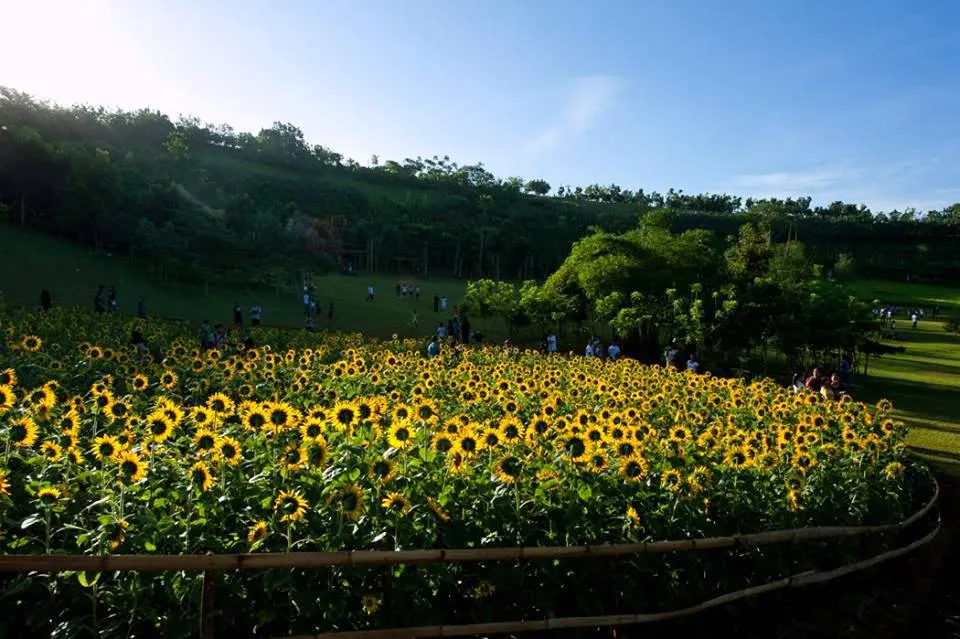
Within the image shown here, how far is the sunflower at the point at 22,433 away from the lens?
4.68 m

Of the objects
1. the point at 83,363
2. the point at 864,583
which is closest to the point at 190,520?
the point at 864,583

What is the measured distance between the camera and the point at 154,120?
10106 centimetres

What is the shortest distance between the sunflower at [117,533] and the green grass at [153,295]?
27.9 m

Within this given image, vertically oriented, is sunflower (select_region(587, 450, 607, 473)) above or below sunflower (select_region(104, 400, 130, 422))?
below

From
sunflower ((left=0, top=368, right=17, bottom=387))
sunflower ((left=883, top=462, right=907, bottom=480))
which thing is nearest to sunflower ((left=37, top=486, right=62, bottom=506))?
sunflower ((left=0, top=368, right=17, bottom=387))

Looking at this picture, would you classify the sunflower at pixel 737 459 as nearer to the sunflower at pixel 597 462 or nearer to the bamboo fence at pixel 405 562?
the bamboo fence at pixel 405 562

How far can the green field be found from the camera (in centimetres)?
2606

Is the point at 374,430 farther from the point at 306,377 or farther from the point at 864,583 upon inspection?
the point at 864,583

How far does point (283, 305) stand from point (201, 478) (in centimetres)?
3467

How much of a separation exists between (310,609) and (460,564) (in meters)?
1.10

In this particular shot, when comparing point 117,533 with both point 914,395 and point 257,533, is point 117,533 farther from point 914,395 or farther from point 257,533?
point 914,395

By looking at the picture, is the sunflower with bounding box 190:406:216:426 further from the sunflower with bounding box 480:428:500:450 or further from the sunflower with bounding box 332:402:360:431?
the sunflower with bounding box 480:428:500:450

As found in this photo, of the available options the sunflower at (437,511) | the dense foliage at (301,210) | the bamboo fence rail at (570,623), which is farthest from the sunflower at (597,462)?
the dense foliage at (301,210)

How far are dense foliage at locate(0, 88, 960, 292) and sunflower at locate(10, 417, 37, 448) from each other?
3532 centimetres
